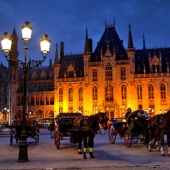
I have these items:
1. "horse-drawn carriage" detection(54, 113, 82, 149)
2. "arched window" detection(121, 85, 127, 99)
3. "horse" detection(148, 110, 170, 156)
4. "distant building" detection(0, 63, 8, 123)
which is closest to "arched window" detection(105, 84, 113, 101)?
"arched window" detection(121, 85, 127, 99)

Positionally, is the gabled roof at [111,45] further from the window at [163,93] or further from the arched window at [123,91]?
the window at [163,93]

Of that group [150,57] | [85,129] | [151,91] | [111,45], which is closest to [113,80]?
[151,91]

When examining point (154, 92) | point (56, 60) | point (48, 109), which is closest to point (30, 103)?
point (48, 109)

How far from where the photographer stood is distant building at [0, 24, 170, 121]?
47.2m

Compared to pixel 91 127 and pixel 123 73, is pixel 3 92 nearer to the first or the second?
pixel 123 73

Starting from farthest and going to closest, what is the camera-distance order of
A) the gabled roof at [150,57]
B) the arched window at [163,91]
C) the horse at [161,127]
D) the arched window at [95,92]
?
the arched window at [95,92]
the gabled roof at [150,57]
the arched window at [163,91]
the horse at [161,127]

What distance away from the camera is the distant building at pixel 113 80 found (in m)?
47.2

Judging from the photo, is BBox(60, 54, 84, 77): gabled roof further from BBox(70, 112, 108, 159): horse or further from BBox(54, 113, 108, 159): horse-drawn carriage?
BBox(70, 112, 108, 159): horse

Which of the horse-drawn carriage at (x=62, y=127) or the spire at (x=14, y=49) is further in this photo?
the spire at (x=14, y=49)

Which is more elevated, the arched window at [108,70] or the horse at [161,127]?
the arched window at [108,70]

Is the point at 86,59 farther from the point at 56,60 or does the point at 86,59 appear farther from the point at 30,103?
the point at 30,103

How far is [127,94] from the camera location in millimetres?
47594

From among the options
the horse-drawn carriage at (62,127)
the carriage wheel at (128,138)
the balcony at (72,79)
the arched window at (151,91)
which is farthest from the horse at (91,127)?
the balcony at (72,79)

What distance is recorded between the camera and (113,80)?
48.6 m
